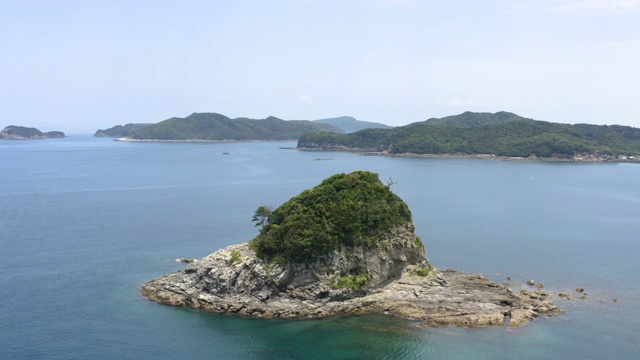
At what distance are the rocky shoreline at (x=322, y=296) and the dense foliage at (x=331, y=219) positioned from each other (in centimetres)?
128

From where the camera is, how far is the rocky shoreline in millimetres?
49719

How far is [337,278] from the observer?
51844 mm

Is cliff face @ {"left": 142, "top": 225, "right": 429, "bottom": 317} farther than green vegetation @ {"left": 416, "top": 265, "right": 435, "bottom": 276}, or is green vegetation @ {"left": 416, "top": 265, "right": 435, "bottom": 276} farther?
green vegetation @ {"left": 416, "top": 265, "right": 435, "bottom": 276}

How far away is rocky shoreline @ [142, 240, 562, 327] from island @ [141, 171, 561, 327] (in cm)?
9

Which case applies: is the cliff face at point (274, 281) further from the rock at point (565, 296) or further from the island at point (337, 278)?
the rock at point (565, 296)

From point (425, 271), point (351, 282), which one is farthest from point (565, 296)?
point (351, 282)

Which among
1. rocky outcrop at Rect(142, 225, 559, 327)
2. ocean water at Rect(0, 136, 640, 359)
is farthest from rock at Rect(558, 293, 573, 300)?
rocky outcrop at Rect(142, 225, 559, 327)

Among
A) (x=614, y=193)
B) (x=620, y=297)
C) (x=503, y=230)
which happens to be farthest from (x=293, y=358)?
(x=614, y=193)

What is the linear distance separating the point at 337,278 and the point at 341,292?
4.56 ft

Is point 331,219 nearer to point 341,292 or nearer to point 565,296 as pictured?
point 341,292

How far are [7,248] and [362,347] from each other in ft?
166

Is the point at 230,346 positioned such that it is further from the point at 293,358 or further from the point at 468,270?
the point at 468,270

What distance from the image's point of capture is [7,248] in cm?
7000

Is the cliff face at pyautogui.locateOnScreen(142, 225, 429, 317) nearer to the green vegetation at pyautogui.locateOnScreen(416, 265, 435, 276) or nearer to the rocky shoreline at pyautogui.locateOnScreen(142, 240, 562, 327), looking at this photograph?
the rocky shoreline at pyautogui.locateOnScreen(142, 240, 562, 327)
